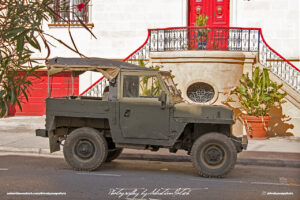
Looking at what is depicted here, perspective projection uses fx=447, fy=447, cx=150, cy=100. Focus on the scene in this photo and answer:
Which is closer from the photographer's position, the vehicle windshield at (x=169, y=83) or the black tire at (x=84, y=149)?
the black tire at (x=84, y=149)

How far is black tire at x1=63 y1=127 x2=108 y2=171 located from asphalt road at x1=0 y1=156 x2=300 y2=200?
0.20 metres

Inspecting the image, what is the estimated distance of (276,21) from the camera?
17875 millimetres

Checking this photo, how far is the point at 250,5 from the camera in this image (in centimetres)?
1805

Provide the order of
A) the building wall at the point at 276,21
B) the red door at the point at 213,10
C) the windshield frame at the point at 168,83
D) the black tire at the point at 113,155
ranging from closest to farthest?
the windshield frame at the point at 168,83, the black tire at the point at 113,155, the building wall at the point at 276,21, the red door at the point at 213,10

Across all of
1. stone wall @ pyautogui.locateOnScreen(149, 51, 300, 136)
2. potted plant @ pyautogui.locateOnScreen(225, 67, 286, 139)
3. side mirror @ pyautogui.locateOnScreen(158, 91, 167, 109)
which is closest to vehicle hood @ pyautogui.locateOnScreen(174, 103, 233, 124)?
side mirror @ pyautogui.locateOnScreen(158, 91, 167, 109)

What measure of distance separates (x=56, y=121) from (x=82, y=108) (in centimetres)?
72

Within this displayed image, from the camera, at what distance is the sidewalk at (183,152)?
11008 mm

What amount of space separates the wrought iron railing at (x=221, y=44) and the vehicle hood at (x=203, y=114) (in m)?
7.13

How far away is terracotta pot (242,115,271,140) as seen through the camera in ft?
47.8

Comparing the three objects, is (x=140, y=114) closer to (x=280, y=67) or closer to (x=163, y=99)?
(x=163, y=99)

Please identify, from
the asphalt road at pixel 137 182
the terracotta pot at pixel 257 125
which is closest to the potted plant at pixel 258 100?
the terracotta pot at pixel 257 125

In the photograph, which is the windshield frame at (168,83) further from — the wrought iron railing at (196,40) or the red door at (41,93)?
the red door at (41,93)

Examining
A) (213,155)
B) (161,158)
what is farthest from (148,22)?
(213,155)

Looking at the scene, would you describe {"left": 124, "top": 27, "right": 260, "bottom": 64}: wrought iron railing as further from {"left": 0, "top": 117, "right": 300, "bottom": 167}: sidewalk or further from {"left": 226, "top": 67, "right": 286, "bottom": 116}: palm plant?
{"left": 0, "top": 117, "right": 300, "bottom": 167}: sidewalk
